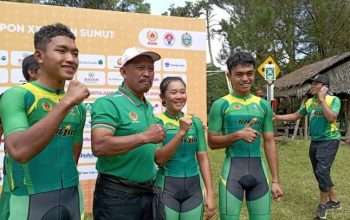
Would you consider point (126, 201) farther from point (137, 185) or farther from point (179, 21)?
point (179, 21)

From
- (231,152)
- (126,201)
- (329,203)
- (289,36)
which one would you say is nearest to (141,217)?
(126,201)

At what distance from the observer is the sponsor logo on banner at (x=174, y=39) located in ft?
20.5

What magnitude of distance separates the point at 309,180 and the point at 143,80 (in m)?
7.56

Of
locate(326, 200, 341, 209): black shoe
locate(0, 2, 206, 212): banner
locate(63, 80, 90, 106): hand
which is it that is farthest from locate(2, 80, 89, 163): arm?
locate(326, 200, 341, 209): black shoe

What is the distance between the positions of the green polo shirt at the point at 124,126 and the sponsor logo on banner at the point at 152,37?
3.53m

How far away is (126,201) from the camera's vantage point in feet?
8.96

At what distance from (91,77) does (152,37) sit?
114 centimetres

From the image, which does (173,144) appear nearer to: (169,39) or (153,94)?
(153,94)

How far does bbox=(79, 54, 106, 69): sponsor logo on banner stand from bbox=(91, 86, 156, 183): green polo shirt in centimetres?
323

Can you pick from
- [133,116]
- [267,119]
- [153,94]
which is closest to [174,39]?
[153,94]

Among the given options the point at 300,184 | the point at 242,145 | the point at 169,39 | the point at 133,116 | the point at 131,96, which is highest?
the point at 169,39

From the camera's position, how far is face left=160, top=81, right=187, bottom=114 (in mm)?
3699

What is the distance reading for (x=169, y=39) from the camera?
6383mm

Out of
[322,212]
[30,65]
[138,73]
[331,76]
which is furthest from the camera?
[331,76]
